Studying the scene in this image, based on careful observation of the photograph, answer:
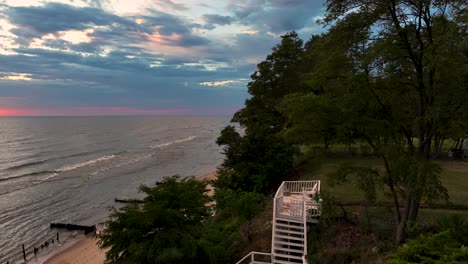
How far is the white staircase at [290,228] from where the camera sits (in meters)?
15.4

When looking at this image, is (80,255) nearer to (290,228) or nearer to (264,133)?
(264,133)

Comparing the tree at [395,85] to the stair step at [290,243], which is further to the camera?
the stair step at [290,243]

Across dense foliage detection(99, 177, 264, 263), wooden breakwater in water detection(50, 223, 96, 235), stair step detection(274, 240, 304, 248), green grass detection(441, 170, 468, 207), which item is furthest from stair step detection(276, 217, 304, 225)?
wooden breakwater in water detection(50, 223, 96, 235)

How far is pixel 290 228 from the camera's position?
16.6 metres

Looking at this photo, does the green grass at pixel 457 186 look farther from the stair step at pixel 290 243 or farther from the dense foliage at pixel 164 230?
the dense foliage at pixel 164 230

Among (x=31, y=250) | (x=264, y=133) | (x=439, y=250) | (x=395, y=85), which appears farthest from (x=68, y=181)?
(x=439, y=250)

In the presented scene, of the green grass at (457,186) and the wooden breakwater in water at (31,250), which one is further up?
the green grass at (457,186)

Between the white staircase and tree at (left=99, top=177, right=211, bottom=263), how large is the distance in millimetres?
2580

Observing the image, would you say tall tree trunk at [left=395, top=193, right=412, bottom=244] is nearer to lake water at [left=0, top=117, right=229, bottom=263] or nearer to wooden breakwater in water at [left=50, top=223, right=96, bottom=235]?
lake water at [left=0, top=117, right=229, bottom=263]

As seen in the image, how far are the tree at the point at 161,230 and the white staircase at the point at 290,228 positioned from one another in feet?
8.46

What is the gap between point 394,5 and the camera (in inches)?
460

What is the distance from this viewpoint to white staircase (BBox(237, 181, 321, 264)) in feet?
50.5

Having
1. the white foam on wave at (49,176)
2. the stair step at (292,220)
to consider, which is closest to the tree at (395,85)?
the stair step at (292,220)

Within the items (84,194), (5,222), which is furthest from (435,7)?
(84,194)
